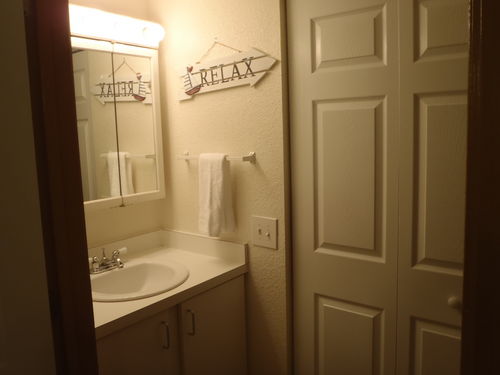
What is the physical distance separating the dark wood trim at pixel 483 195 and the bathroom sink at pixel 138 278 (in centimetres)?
121

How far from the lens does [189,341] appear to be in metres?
1.55

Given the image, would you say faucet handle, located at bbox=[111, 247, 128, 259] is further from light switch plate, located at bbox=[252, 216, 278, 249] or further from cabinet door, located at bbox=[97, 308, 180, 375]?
light switch plate, located at bbox=[252, 216, 278, 249]

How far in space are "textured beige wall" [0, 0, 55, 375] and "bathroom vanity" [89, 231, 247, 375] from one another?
2.42 feet

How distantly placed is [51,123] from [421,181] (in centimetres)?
117

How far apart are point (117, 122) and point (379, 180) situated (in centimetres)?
123

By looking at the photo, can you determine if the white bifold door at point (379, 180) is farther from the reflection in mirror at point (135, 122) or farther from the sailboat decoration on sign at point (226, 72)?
the reflection in mirror at point (135, 122)

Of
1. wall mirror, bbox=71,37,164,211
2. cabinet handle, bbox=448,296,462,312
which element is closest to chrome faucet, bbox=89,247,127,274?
wall mirror, bbox=71,37,164,211

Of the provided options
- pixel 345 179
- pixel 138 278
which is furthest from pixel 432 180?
pixel 138 278

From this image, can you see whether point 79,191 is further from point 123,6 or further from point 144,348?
point 123,6

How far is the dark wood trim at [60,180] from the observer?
0.56 meters

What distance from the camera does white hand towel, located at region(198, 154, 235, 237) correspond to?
67.3 inches

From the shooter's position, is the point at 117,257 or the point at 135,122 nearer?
the point at 117,257

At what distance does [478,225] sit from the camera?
19.3 inches

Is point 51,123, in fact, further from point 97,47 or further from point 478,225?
point 97,47
